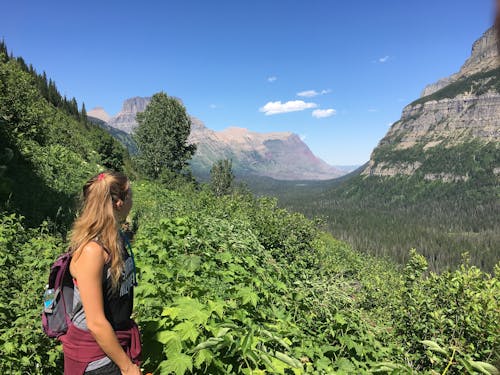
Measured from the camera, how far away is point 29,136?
2281 cm

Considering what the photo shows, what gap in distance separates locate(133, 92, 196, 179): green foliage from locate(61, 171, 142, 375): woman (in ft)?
135

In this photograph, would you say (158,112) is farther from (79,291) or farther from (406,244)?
(406,244)

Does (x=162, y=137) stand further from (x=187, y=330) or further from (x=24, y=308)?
(x=187, y=330)

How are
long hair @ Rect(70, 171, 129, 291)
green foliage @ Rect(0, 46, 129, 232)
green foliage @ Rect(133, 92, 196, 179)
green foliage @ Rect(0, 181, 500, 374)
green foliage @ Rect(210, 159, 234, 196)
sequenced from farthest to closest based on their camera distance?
1. green foliage @ Rect(210, 159, 234, 196)
2. green foliage @ Rect(133, 92, 196, 179)
3. green foliage @ Rect(0, 46, 129, 232)
4. green foliage @ Rect(0, 181, 500, 374)
5. long hair @ Rect(70, 171, 129, 291)

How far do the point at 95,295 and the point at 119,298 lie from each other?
34cm

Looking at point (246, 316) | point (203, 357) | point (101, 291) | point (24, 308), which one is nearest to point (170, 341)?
point (203, 357)

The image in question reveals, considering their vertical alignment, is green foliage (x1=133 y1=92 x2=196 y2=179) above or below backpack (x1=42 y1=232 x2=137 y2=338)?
above

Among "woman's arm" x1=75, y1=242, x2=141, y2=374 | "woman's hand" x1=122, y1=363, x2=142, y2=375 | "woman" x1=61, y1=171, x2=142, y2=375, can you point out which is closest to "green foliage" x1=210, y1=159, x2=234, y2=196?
"woman" x1=61, y1=171, x2=142, y2=375

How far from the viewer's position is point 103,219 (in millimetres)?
3271

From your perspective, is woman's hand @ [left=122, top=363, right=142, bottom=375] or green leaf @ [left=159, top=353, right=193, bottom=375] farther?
woman's hand @ [left=122, top=363, right=142, bottom=375]

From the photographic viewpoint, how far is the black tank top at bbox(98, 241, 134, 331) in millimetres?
3221

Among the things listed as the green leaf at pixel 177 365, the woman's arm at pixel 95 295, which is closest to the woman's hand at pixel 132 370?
the woman's arm at pixel 95 295

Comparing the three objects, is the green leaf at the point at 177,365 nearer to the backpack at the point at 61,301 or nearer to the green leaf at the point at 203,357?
the green leaf at the point at 203,357

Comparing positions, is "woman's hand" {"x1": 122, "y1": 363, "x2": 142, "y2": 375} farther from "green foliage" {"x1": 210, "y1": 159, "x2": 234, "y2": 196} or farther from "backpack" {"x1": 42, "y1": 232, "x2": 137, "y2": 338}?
"green foliage" {"x1": 210, "y1": 159, "x2": 234, "y2": 196}
